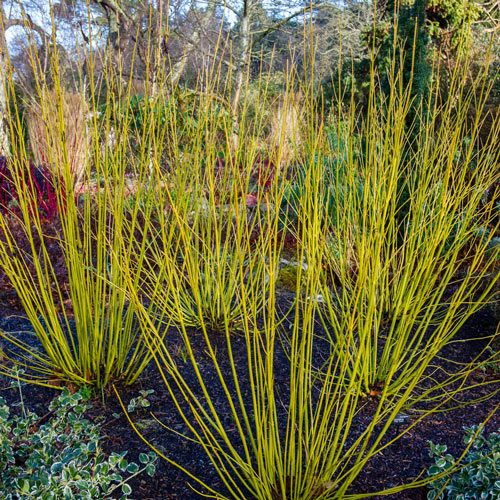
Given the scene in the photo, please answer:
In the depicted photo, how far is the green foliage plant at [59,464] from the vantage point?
1241 millimetres

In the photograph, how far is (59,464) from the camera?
1.32 meters

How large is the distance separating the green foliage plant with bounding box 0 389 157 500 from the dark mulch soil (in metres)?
0.11

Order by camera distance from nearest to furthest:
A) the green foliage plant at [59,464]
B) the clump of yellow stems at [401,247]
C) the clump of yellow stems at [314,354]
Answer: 1. the clump of yellow stems at [314,354]
2. the green foliage plant at [59,464]
3. the clump of yellow stems at [401,247]

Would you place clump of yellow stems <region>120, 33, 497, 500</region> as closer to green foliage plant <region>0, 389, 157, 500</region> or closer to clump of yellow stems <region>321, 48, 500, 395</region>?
clump of yellow stems <region>321, 48, 500, 395</region>

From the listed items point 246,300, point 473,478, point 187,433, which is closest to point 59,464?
point 187,433

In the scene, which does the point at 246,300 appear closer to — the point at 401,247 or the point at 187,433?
the point at 187,433

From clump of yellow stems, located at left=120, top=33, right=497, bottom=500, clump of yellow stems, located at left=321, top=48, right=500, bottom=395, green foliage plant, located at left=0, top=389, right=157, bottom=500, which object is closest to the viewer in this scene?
clump of yellow stems, located at left=120, top=33, right=497, bottom=500

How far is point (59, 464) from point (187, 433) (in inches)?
20.5

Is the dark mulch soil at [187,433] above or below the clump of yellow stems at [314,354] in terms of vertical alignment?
below

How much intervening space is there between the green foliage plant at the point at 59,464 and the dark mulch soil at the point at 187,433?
0.37ft

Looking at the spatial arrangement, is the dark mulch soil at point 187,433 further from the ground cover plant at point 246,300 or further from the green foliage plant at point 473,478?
the green foliage plant at point 473,478

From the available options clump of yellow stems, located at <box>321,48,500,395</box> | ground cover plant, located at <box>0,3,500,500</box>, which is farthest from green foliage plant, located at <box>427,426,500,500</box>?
clump of yellow stems, located at <box>321,48,500,395</box>

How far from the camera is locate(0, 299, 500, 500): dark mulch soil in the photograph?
1.47 m

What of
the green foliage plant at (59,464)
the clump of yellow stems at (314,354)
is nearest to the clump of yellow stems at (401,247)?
the clump of yellow stems at (314,354)
